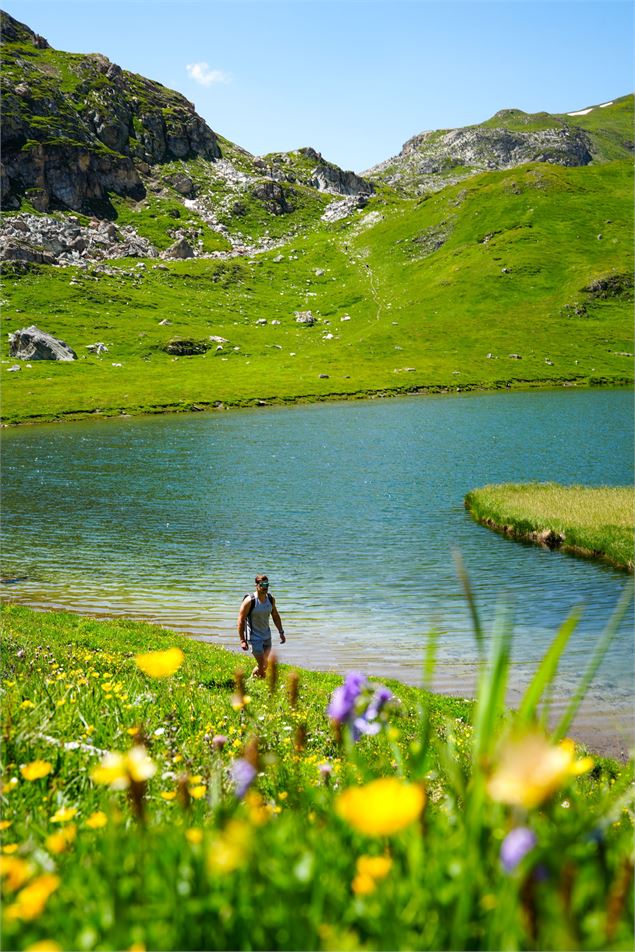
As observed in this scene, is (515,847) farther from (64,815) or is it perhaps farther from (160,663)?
(64,815)

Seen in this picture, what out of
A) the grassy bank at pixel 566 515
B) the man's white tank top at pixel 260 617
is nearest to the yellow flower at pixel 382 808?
the man's white tank top at pixel 260 617

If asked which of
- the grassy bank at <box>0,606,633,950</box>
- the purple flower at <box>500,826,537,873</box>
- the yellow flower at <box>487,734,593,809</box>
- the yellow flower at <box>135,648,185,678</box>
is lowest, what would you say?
the grassy bank at <box>0,606,633,950</box>

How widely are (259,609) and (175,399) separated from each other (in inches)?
4598

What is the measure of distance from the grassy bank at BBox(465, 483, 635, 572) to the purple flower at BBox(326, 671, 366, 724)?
2903 centimetres

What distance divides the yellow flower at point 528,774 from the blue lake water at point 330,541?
3.86ft

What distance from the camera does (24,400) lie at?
4850 inches

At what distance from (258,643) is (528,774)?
15.0m

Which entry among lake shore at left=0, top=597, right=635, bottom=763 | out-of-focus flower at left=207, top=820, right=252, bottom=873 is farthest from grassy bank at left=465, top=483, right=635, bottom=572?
out-of-focus flower at left=207, top=820, right=252, bottom=873

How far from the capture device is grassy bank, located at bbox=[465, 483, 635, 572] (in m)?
31.4

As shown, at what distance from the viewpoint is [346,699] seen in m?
3.14

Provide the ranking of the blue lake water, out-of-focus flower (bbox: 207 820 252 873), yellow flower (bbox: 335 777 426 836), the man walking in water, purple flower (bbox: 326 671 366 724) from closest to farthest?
yellow flower (bbox: 335 777 426 836) < out-of-focus flower (bbox: 207 820 252 873) < purple flower (bbox: 326 671 366 724) < the man walking in water < the blue lake water

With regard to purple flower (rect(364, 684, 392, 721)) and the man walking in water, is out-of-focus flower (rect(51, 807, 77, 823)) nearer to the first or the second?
purple flower (rect(364, 684, 392, 721))

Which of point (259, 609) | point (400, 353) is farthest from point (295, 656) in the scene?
point (400, 353)

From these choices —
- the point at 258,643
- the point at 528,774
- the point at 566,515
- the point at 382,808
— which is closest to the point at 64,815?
the point at 382,808
